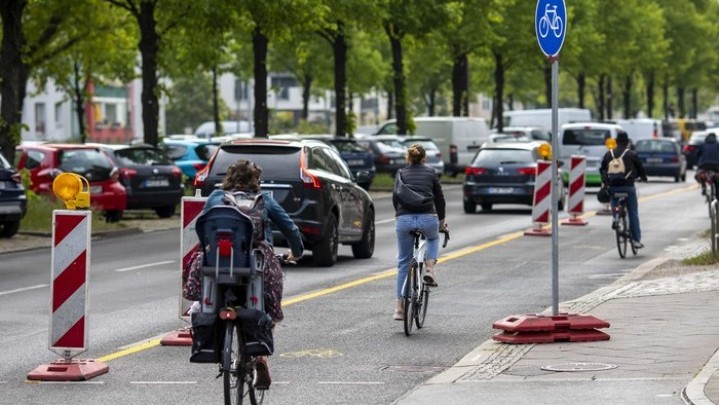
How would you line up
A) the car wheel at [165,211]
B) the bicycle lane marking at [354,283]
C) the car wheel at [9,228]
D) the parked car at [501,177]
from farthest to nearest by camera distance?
1. the parked car at [501,177]
2. the car wheel at [165,211]
3. the car wheel at [9,228]
4. the bicycle lane marking at [354,283]

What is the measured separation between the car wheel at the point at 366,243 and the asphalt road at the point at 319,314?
0.77 ft

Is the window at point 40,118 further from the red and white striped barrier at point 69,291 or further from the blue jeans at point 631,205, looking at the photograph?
the red and white striped barrier at point 69,291

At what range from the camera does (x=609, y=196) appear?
2564cm

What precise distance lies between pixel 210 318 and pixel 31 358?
12.6 feet

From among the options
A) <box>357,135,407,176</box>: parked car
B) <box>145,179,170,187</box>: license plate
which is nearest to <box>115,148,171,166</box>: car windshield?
<box>145,179,170,187</box>: license plate

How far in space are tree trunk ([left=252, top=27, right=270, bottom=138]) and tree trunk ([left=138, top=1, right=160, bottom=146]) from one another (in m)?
4.43

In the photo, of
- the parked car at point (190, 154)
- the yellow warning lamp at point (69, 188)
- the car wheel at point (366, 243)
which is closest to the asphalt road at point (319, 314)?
the car wheel at point (366, 243)

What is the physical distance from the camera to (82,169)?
33.2 m

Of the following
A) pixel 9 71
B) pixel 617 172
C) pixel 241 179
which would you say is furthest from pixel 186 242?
pixel 9 71

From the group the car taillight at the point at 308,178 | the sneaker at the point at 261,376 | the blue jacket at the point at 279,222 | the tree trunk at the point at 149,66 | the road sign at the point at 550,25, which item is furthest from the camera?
the tree trunk at the point at 149,66

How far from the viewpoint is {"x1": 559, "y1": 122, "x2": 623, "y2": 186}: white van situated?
5134 cm

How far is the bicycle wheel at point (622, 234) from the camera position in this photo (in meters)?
25.0

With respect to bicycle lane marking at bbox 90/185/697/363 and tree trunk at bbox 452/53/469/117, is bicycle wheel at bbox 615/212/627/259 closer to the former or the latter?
bicycle lane marking at bbox 90/185/697/363

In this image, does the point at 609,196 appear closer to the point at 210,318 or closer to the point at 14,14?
the point at 14,14
